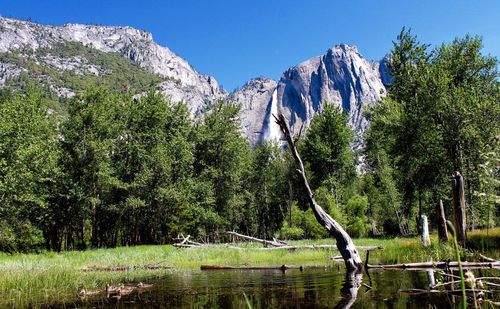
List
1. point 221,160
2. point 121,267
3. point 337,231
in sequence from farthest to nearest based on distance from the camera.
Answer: point 221,160 < point 121,267 < point 337,231

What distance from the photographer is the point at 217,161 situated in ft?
208

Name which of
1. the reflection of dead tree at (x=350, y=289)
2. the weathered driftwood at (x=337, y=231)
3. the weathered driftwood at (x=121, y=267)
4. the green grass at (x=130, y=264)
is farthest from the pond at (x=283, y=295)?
the weathered driftwood at (x=121, y=267)

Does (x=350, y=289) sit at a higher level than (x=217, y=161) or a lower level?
lower

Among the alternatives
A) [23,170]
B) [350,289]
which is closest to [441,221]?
[350,289]

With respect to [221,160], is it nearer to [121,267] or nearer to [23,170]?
[23,170]

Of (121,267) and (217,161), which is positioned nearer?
(121,267)

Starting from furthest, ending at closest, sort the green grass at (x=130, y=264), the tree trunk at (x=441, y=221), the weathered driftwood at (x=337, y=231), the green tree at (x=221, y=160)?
the green tree at (x=221, y=160) < the tree trunk at (x=441, y=221) < the weathered driftwood at (x=337, y=231) < the green grass at (x=130, y=264)

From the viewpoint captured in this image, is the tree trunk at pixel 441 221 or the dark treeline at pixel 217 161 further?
the dark treeline at pixel 217 161

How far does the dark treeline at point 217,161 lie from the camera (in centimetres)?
3728

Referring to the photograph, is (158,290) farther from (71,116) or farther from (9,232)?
(71,116)

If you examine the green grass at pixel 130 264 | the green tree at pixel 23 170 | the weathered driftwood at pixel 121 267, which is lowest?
the weathered driftwood at pixel 121 267

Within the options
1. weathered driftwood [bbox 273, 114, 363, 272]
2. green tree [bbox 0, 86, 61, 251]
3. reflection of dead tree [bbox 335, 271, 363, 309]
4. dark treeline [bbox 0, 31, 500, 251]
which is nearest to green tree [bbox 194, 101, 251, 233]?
dark treeline [bbox 0, 31, 500, 251]

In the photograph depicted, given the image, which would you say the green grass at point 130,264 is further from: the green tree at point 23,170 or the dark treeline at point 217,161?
the green tree at point 23,170

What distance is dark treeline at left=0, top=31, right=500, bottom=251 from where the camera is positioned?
37.3 metres
